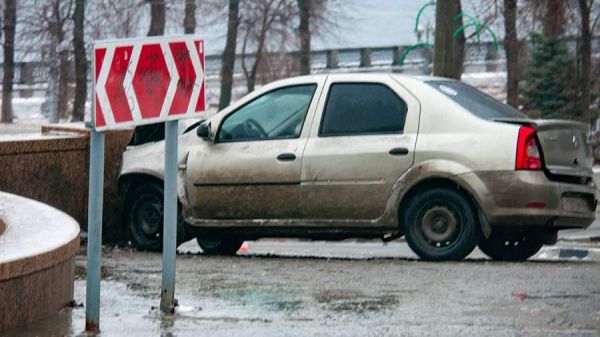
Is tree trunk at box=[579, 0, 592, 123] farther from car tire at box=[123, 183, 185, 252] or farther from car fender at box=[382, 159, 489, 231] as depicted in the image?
car fender at box=[382, 159, 489, 231]

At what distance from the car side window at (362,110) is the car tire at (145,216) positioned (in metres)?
1.70

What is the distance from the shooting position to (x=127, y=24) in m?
36.9

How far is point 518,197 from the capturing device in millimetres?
10766

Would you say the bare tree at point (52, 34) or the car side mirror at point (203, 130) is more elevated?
the car side mirror at point (203, 130)

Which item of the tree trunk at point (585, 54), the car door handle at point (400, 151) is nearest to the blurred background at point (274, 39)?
the tree trunk at point (585, 54)

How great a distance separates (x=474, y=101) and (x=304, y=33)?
30.7 metres

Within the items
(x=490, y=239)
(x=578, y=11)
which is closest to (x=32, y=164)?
(x=490, y=239)

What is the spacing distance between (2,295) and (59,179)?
18.1 feet

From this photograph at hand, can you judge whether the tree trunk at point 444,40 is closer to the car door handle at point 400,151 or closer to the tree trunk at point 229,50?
the car door handle at point 400,151

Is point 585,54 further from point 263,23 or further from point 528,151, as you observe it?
point 528,151

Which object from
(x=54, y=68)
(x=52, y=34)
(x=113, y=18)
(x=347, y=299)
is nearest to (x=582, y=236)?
(x=347, y=299)

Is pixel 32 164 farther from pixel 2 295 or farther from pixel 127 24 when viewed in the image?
pixel 127 24

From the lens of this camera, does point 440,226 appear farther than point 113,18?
No

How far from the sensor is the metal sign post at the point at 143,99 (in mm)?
7277
